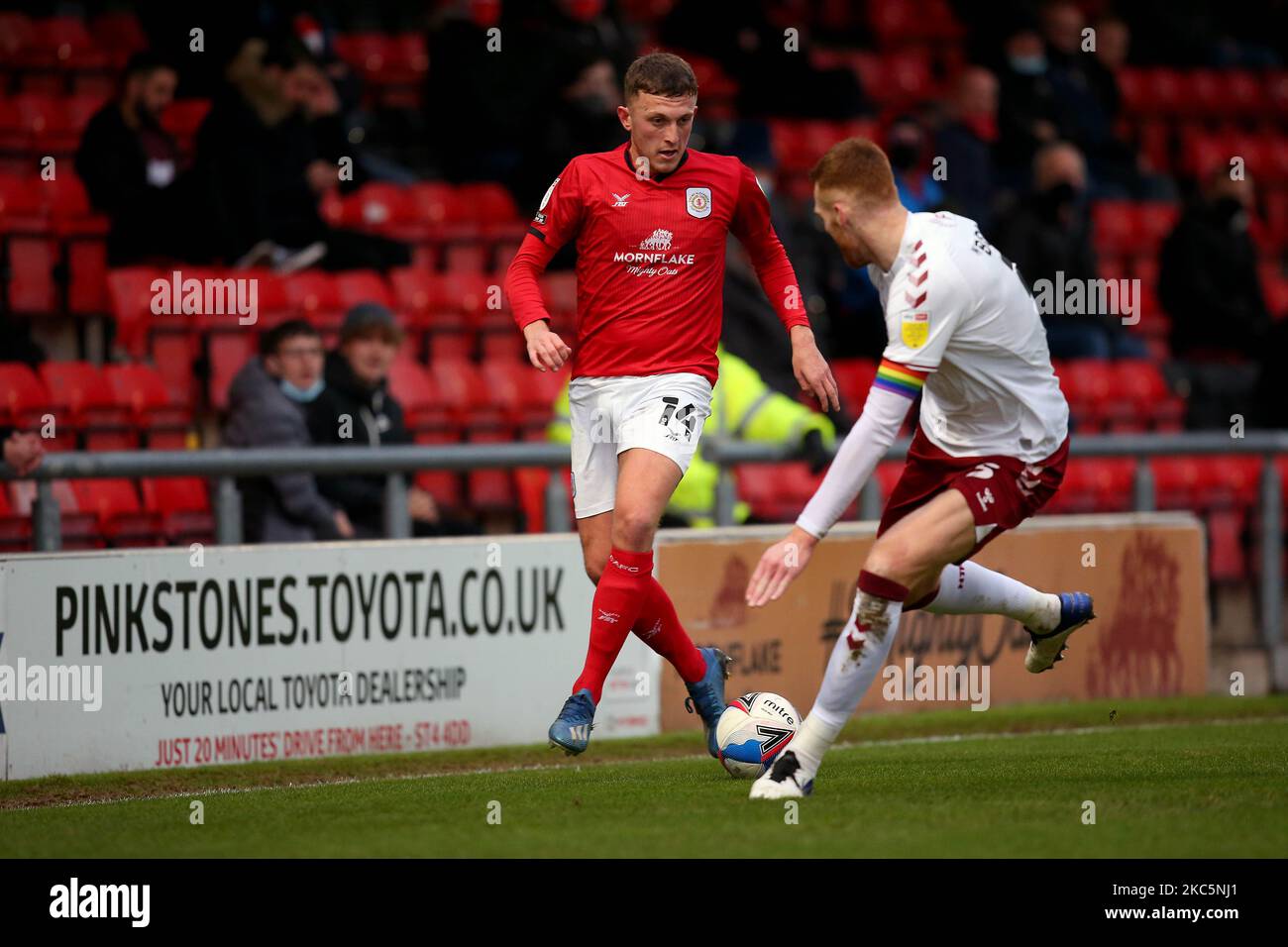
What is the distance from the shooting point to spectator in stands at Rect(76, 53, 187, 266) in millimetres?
11641

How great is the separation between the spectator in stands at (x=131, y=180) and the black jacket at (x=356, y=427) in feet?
5.45

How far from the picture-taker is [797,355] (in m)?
7.36

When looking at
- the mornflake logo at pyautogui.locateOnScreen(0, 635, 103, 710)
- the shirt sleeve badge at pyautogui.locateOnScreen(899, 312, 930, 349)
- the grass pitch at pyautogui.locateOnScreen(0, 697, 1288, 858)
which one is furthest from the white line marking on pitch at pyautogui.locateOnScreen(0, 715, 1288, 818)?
the shirt sleeve badge at pyautogui.locateOnScreen(899, 312, 930, 349)

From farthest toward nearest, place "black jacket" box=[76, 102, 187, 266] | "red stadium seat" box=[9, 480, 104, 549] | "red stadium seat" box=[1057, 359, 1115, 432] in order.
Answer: "red stadium seat" box=[1057, 359, 1115, 432]
"black jacket" box=[76, 102, 187, 266]
"red stadium seat" box=[9, 480, 104, 549]

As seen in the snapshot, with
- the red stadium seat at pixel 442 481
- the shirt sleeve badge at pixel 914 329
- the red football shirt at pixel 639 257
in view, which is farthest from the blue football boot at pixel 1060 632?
the red stadium seat at pixel 442 481

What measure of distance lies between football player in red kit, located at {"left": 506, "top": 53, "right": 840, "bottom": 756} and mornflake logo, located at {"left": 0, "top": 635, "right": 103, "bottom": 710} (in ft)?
7.45

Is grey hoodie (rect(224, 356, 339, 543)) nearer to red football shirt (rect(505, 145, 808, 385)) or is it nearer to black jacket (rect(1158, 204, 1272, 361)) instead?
red football shirt (rect(505, 145, 808, 385))

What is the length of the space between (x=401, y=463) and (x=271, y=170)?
305cm

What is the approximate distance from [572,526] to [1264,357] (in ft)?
19.8

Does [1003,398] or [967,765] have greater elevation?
[1003,398]

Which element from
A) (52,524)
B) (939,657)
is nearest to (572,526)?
(939,657)

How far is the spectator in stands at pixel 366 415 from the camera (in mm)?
10062

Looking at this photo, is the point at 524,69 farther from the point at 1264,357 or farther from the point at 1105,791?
the point at 1105,791
